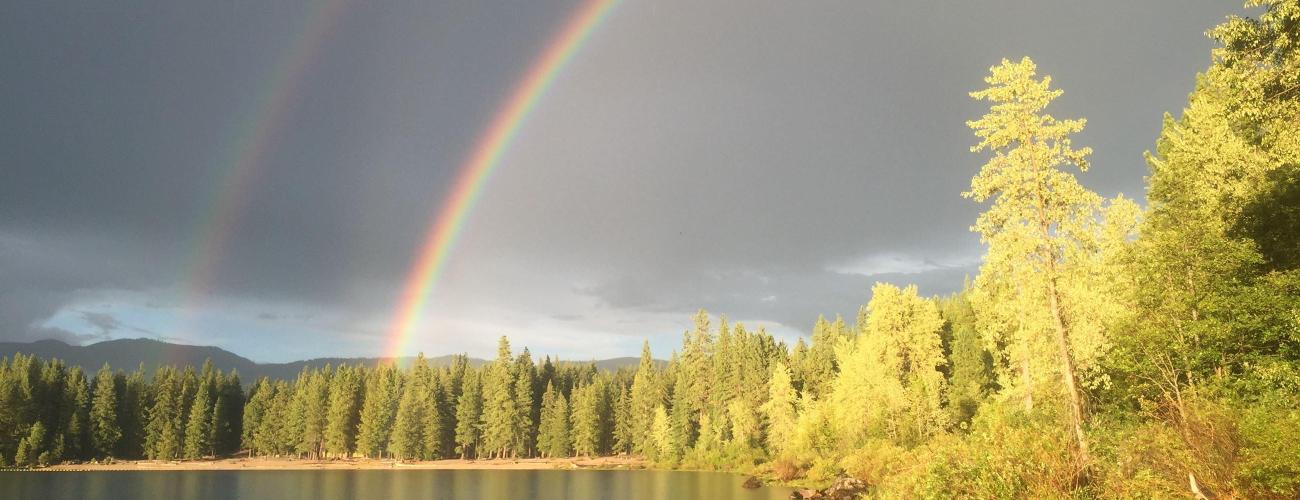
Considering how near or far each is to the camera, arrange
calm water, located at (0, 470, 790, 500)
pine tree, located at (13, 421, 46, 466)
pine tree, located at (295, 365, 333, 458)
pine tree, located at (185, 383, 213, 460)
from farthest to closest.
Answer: pine tree, located at (295, 365, 333, 458) → pine tree, located at (185, 383, 213, 460) → pine tree, located at (13, 421, 46, 466) → calm water, located at (0, 470, 790, 500)

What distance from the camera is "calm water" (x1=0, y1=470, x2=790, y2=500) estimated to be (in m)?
74.5

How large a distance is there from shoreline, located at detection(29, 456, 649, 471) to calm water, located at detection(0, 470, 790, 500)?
34.3 feet

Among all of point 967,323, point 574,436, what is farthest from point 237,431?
point 967,323

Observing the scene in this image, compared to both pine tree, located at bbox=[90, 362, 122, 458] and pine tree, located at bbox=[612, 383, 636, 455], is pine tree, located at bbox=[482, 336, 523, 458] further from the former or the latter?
pine tree, located at bbox=[90, 362, 122, 458]

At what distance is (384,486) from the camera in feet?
295

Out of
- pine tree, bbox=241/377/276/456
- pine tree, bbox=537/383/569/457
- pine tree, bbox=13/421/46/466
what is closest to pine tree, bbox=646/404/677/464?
pine tree, bbox=537/383/569/457

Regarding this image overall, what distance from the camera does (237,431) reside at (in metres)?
158

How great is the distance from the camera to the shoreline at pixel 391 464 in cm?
12875

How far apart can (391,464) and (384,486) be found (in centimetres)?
4906

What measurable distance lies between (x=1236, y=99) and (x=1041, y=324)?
13.0 metres

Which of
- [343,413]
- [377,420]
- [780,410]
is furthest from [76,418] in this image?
[780,410]

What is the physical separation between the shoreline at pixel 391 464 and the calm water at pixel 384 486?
34.3 ft

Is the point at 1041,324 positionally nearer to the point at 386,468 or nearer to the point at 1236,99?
the point at 1236,99

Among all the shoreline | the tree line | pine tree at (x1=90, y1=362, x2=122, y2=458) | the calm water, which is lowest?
the shoreline
